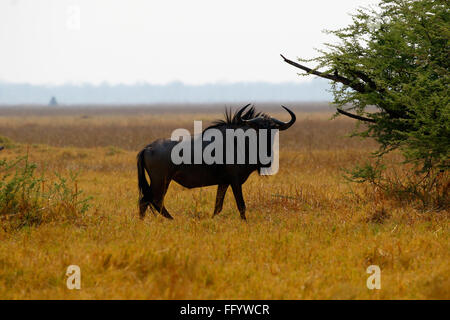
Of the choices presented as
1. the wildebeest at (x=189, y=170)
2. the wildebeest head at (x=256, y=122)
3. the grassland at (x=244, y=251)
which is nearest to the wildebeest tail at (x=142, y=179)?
the wildebeest at (x=189, y=170)

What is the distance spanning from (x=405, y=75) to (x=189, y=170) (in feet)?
15.2

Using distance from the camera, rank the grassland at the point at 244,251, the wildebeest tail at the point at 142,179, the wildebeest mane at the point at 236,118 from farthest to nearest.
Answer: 1. the wildebeest mane at the point at 236,118
2. the wildebeest tail at the point at 142,179
3. the grassland at the point at 244,251

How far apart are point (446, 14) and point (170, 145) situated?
5.65 metres

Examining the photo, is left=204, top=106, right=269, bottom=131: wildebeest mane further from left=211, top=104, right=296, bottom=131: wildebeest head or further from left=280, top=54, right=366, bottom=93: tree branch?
left=280, top=54, right=366, bottom=93: tree branch

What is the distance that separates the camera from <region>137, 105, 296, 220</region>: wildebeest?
27.8ft

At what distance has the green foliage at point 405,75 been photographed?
8.90 m

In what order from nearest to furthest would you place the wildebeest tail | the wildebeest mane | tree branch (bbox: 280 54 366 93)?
1. the wildebeest tail
2. the wildebeest mane
3. tree branch (bbox: 280 54 366 93)

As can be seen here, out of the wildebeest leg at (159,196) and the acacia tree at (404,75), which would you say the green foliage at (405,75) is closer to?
the acacia tree at (404,75)

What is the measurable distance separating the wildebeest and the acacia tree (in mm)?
2097

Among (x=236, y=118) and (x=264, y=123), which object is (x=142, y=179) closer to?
(x=236, y=118)

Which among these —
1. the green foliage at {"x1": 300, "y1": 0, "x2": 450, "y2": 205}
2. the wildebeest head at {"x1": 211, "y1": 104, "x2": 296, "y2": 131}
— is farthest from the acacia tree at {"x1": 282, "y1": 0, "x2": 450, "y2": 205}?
the wildebeest head at {"x1": 211, "y1": 104, "x2": 296, "y2": 131}

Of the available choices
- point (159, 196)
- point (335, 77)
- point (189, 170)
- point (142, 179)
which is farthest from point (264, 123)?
point (335, 77)

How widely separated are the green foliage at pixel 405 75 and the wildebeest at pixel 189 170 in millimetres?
2315
